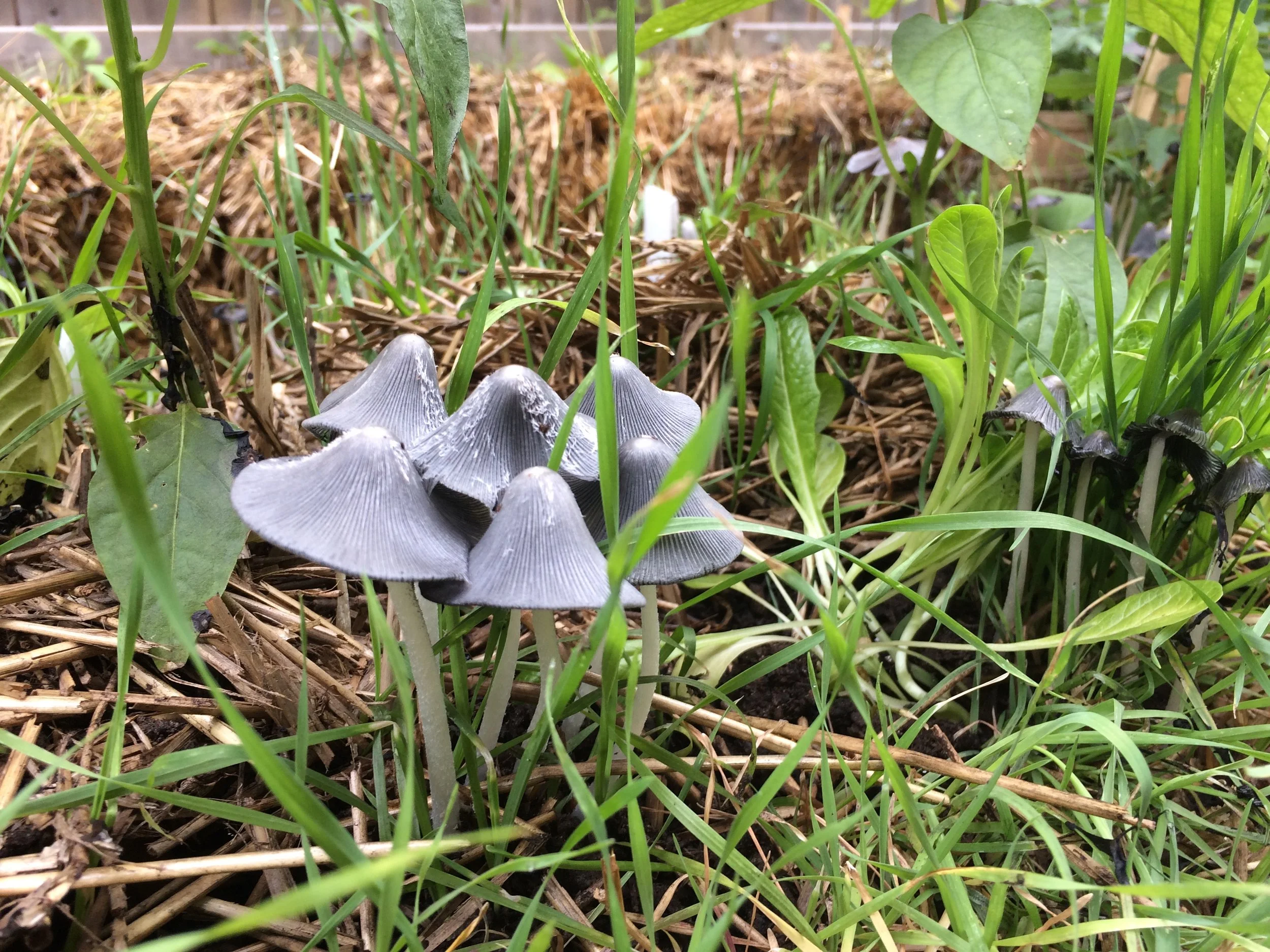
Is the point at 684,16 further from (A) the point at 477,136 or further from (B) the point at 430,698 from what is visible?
(A) the point at 477,136

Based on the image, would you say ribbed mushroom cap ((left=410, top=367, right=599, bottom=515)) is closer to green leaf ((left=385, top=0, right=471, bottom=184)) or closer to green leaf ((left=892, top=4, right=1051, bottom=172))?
green leaf ((left=385, top=0, right=471, bottom=184))

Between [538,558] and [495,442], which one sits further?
[495,442]

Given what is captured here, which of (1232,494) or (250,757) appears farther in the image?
(1232,494)

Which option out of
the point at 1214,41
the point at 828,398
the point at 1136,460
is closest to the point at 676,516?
the point at 1136,460

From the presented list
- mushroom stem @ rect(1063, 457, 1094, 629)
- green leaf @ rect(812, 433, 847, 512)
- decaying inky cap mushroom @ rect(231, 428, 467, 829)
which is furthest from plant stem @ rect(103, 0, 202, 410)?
mushroom stem @ rect(1063, 457, 1094, 629)

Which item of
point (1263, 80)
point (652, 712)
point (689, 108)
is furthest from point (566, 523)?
point (689, 108)

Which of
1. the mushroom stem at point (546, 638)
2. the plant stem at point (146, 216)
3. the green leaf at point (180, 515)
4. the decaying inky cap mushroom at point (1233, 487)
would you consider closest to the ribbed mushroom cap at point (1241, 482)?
the decaying inky cap mushroom at point (1233, 487)

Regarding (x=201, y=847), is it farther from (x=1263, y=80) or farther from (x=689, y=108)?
(x=689, y=108)
